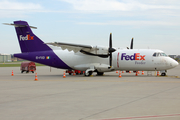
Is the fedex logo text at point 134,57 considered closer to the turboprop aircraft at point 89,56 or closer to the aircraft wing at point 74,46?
the turboprop aircraft at point 89,56

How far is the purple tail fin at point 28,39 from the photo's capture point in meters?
30.3

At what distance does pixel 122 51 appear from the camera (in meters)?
27.7

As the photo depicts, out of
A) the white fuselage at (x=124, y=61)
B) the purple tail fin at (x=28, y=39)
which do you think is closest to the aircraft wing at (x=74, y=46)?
the white fuselage at (x=124, y=61)

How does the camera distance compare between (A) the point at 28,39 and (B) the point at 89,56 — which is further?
(A) the point at 28,39

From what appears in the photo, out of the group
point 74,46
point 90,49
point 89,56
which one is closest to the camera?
point 74,46

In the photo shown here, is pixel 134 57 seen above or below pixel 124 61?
above

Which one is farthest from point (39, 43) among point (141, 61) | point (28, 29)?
point (141, 61)

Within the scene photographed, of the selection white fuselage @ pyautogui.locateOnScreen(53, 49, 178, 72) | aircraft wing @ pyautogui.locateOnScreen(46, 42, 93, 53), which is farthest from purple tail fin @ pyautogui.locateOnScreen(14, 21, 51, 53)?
aircraft wing @ pyautogui.locateOnScreen(46, 42, 93, 53)

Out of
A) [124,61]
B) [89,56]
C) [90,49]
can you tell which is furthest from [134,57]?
[89,56]

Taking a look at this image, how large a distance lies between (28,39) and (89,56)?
8.44 meters

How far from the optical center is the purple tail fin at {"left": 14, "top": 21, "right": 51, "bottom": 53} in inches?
1195

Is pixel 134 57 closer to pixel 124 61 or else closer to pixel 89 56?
pixel 124 61

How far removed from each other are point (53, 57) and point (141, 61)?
35.7 feet

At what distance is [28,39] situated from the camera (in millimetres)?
30531
